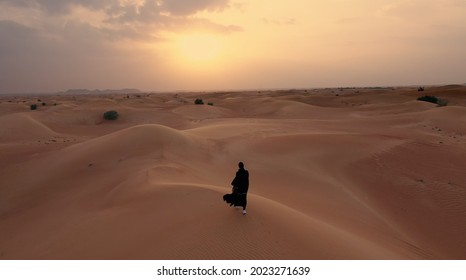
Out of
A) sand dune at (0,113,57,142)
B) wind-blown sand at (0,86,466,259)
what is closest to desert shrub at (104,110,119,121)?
sand dune at (0,113,57,142)

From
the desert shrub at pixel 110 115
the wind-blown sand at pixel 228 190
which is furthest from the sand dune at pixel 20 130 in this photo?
the desert shrub at pixel 110 115

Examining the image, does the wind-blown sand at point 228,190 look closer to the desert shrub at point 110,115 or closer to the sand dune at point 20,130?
the sand dune at point 20,130

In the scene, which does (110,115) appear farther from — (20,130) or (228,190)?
(228,190)

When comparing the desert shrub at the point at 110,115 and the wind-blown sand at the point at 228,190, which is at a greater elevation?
the desert shrub at the point at 110,115

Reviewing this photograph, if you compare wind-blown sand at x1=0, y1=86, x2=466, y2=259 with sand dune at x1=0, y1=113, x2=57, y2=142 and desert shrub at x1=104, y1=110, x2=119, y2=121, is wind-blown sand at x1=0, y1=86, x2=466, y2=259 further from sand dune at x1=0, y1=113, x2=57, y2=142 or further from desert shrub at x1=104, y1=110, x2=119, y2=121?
desert shrub at x1=104, y1=110, x2=119, y2=121

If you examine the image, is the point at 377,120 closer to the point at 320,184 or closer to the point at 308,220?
the point at 320,184

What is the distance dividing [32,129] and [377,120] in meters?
27.8

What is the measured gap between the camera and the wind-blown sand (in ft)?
21.1

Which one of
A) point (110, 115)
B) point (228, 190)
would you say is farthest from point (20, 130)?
point (228, 190)

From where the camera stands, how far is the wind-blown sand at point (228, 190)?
6.43 m

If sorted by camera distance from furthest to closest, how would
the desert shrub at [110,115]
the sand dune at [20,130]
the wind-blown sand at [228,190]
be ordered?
the desert shrub at [110,115]
the sand dune at [20,130]
the wind-blown sand at [228,190]

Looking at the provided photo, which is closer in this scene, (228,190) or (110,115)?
(228,190)

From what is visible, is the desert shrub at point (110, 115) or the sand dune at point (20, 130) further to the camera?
the desert shrub at point (110, 115)

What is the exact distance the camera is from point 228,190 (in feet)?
30.3
